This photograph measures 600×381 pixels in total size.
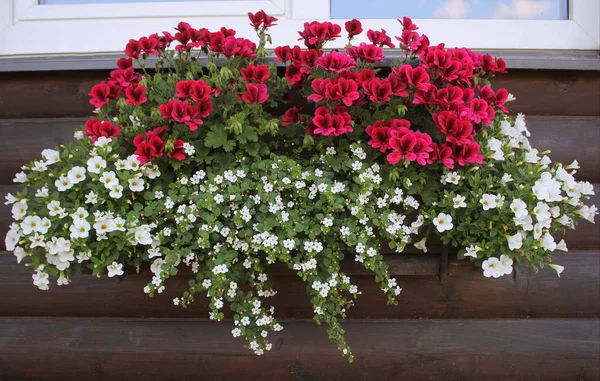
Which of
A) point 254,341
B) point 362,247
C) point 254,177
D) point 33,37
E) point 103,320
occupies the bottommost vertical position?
point 103,320

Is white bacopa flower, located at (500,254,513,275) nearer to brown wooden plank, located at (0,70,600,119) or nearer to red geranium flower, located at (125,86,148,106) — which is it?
brown wooden plank, located at (0,70,600,119)

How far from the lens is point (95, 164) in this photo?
4.29ft

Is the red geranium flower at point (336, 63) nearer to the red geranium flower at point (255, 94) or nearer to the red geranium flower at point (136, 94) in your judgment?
the red geranium flower at point (255, 94)

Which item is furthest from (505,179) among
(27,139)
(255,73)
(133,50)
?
(27,139)

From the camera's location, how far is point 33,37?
72.9 inches

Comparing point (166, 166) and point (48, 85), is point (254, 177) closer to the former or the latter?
point (166, 166)

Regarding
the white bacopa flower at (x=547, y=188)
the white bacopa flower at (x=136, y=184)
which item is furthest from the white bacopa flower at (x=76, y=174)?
the white bacopa flower at (x=547, y=188)

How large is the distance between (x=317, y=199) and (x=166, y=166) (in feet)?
1.31

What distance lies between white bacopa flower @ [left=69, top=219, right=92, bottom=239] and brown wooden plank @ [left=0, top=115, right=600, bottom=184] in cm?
56

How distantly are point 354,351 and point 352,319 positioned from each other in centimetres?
10

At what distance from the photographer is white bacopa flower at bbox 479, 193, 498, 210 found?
1.28 metres

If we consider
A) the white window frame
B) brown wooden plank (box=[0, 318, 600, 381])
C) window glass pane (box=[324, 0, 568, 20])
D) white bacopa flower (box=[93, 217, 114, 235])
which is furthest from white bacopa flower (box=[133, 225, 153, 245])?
window glass pane (box=[324, 0, 568, 20])

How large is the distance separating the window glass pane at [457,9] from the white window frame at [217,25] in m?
0.05

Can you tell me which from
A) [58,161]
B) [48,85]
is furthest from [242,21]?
[58,161]
